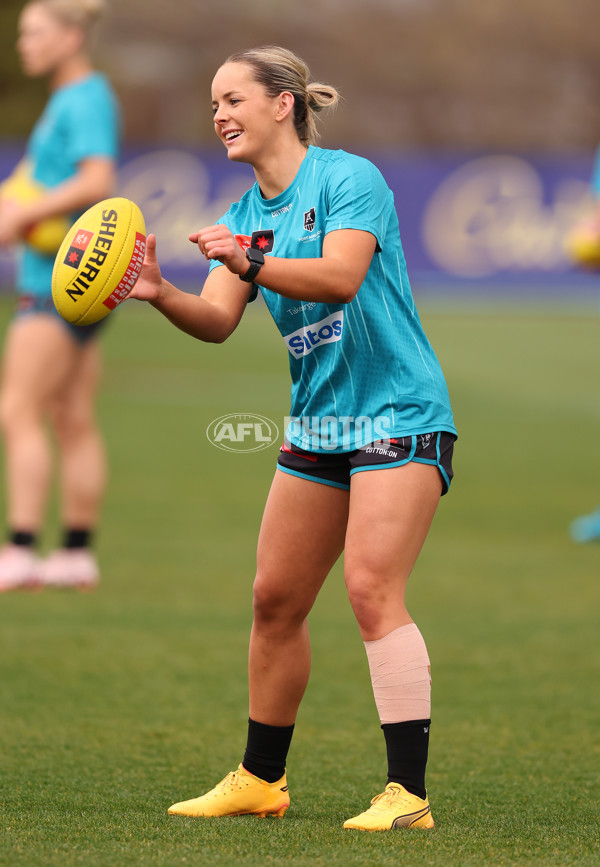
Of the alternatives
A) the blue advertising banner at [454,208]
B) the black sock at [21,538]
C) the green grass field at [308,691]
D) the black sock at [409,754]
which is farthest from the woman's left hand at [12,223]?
the blue advertising banner at [454,208]

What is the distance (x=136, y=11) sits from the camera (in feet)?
193

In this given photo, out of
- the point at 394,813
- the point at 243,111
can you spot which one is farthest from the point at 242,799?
the point at 243,111

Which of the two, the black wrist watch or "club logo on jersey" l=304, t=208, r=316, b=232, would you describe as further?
"club logo on jersey" l=304, t=208, r=316, b=232

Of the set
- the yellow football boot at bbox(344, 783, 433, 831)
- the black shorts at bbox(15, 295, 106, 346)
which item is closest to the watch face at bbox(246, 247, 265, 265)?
the yellow football boot at bbox(344, 783, 433, 831)

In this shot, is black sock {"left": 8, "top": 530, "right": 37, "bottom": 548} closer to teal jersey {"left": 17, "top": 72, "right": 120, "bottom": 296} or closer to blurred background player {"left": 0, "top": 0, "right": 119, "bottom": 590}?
blurred background player {"left": 0, "top": 0, "right": 119, "bottom": 590}

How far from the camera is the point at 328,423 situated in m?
3.45

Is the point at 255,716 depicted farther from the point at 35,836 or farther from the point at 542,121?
the point at 542,121

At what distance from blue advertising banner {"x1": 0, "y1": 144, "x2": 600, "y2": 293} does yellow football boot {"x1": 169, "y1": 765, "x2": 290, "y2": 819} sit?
77.3 feet

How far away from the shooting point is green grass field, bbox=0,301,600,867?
3.22m

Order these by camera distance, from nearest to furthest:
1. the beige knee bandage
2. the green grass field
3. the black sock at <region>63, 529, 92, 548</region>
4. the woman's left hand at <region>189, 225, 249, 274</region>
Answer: the woman's left hand at <region>189, 225, 249, 274</region> < the green grass field < the beige knee bandage < the black sock at <region>63, 529, 92, 548</region>

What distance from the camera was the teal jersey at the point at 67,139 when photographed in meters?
6.21

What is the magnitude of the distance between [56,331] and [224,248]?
321 centimetres

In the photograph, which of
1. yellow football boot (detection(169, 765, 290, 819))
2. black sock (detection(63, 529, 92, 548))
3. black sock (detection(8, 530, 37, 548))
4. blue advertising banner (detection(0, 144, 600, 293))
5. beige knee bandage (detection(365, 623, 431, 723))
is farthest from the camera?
blue advertising banner (detection(0, 144, 600, 293))

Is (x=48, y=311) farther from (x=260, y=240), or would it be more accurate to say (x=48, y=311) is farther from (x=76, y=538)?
(x=260, y=240)
